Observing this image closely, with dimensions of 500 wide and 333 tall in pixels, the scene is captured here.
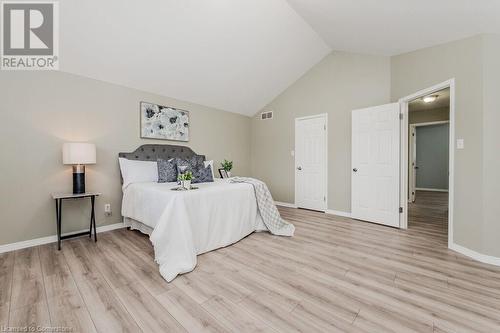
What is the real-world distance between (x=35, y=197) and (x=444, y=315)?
14.2ft

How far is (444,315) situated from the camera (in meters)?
1.50

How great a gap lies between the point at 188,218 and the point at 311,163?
127 inches

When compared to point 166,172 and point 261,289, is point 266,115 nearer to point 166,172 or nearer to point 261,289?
point 166,172

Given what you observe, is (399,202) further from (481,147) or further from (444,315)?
(444,315)

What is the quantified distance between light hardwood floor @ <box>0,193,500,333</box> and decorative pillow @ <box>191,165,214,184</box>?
1.11 m

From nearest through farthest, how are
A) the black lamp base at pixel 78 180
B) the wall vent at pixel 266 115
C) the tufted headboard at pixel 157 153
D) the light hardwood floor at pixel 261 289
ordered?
the light hardwood floor at pixel 261 289, the black lamp base at pixel 78 180, the tufted headboard at pixel 157 153, the wall vent at pixel 266 115

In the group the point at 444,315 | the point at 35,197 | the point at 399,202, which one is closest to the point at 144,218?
the point at 35,197

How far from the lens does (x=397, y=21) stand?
2.71 metres

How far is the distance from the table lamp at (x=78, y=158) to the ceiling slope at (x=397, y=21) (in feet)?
11.4

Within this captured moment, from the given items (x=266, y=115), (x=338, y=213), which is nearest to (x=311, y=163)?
(x=338, y=213)

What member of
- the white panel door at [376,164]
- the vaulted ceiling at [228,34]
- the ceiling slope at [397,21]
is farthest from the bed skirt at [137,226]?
the ceiling slope at [397,21]

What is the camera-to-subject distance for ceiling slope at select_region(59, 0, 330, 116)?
2631 mm

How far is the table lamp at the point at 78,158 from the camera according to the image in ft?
9.10

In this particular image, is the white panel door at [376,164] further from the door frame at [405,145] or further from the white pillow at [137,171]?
the white pillow at [137,171]
